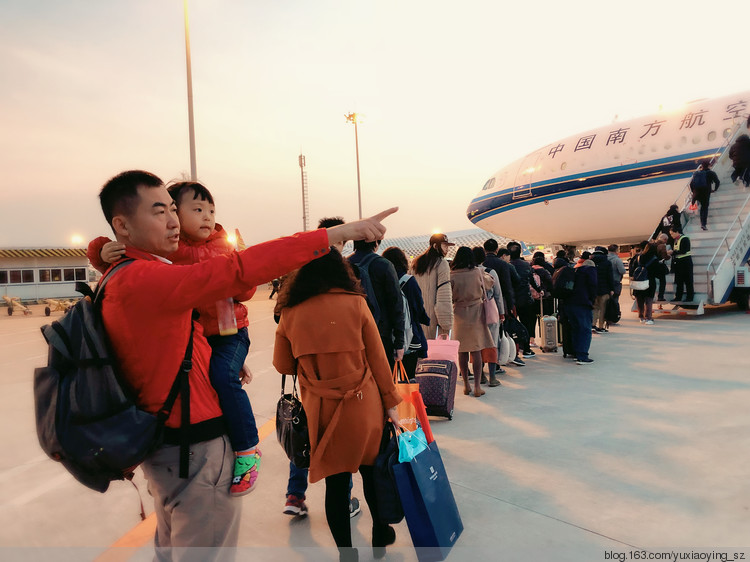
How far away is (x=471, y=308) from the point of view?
5.76 meters

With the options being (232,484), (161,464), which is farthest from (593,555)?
(161,464)

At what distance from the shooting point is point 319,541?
2857mm

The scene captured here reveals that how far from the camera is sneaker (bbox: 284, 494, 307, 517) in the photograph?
3.12 metres

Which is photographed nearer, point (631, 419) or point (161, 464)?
point (161, 464)

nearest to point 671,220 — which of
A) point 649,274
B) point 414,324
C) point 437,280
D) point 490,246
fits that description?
point 649,274

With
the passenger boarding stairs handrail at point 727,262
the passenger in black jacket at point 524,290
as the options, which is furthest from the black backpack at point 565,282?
the passenger boarding stairs handrail at point 727,262

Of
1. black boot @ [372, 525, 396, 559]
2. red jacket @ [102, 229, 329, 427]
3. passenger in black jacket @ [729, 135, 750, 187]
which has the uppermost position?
passenger in black jacket @ [729, 135, 750, 187]

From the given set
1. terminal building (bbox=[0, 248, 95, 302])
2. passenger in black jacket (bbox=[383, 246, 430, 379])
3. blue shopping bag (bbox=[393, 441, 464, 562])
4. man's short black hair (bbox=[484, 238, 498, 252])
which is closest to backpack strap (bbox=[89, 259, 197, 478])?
blue shopping bag (bbox=[393, 441, 464, 562])

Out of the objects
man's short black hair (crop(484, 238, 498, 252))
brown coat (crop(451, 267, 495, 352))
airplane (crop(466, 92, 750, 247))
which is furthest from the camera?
airplane (crop(466, 92, 750, 247))

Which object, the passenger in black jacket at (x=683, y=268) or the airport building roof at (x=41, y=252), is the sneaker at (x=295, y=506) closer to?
the passenger in black jacket at (x=683, y=268)

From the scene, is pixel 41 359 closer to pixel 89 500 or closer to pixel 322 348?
pixel 89 500

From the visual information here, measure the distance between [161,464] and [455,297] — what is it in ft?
15.0

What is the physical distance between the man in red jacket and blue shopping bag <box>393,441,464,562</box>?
895 millimetres

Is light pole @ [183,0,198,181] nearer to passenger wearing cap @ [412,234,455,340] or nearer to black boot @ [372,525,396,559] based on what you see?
passenger wearing cap @ [412,234,455,340]
